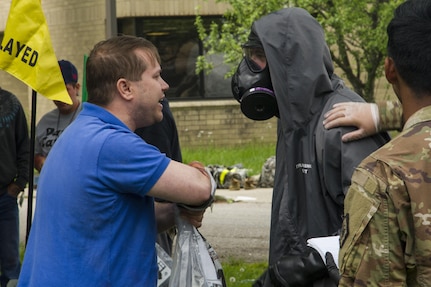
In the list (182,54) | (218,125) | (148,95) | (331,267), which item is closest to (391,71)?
(331,267)

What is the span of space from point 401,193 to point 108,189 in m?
1.16

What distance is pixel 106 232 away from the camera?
10.2 ft

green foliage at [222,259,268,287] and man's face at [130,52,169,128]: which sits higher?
man's face at [130,52,169,128]

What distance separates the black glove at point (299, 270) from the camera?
10.8 feet

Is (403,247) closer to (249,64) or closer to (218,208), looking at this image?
(249,64)

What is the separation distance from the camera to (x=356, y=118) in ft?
10.7

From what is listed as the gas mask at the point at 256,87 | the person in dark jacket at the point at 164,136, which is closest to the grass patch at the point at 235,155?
the person in dark jacket at the point at 164,136

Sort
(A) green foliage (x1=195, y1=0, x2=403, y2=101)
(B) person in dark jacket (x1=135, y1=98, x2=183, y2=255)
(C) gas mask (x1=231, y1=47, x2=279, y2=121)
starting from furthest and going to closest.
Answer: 1. (A) green foliage (x1=195, y1=0, x2=403, y2=101)
2. (B) person in dark jacket (x1=135, y1=98, x2=183, y2=255)
3. (C) gas mask (x1=231, y1=47, x2=279, y2=121)

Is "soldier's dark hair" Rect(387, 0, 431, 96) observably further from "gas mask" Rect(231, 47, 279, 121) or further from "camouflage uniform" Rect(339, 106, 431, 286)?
"gas mask" Rect(231, 47, 279, 121)

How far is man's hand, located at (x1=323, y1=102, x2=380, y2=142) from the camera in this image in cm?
320

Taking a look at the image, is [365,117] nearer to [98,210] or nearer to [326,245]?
[326,245]

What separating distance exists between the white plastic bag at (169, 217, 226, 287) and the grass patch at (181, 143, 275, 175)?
11.6 m

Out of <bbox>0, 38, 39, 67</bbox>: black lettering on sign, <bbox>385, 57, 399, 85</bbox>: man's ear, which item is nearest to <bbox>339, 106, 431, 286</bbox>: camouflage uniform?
<bbox>385, 57, 399, 85</bbox>: man's ear

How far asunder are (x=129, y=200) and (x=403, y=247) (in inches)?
44.7
